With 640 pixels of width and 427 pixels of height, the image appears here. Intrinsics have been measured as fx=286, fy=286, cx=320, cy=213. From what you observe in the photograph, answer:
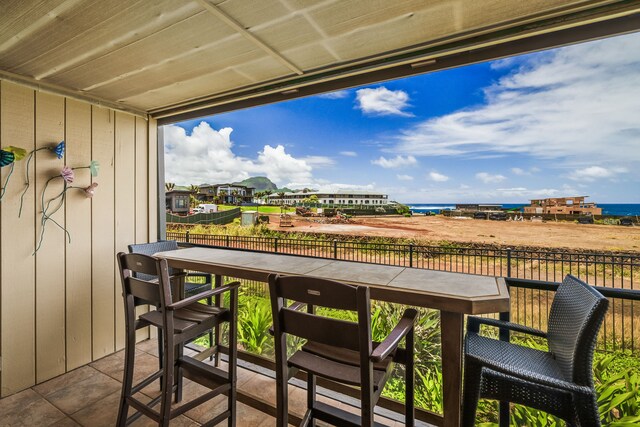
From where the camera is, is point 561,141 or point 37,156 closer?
A: point 37,156

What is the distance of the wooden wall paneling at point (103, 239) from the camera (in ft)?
8.45

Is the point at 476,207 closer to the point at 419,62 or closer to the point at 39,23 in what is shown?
the point at 419,62

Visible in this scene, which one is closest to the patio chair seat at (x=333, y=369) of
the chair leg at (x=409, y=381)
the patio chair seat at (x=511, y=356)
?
the chair leg at (x=409, y=381)

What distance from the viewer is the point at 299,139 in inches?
170

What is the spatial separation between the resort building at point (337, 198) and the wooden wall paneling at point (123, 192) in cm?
147

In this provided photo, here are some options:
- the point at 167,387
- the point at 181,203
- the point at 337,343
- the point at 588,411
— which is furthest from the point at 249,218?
the point at 588,411

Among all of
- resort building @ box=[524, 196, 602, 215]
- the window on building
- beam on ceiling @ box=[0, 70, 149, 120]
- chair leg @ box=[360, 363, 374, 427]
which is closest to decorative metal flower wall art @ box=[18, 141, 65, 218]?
beam on ceiling @ box=[0, 70, 149, 120]

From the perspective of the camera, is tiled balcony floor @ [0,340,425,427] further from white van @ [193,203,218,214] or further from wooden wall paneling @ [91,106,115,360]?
white van @ [193,203,218,214]

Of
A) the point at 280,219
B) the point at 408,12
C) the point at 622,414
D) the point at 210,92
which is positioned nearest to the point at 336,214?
the point at 280,219

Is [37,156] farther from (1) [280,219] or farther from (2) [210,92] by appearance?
(1) [280,219]

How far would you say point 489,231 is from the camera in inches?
114

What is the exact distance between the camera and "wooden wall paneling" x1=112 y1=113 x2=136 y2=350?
2.75 m

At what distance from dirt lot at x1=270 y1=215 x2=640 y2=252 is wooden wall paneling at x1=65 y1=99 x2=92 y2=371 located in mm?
1767

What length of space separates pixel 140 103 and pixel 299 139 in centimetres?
214
